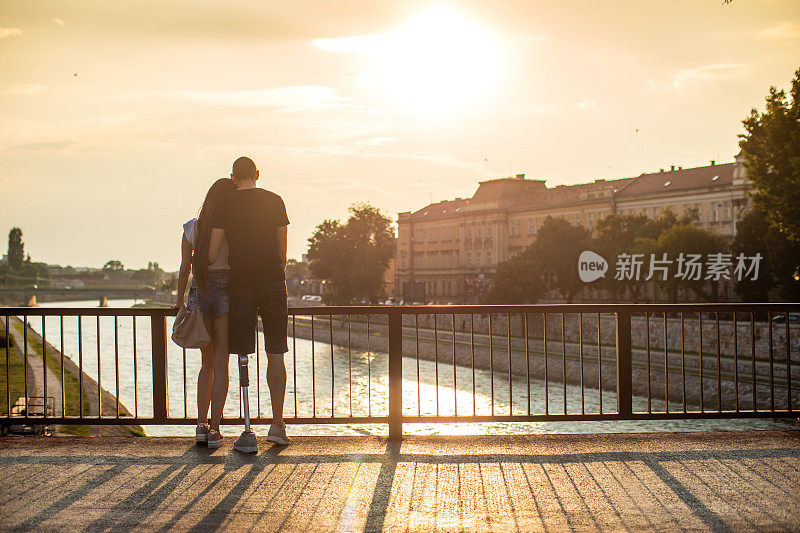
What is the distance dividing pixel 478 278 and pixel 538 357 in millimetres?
51624

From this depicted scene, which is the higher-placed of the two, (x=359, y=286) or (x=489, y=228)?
(x=489, y=228)

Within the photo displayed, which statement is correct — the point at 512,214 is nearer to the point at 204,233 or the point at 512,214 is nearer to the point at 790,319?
the point at 790,319

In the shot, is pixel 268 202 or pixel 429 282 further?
pixel 429 282

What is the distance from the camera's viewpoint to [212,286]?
605 centimetres

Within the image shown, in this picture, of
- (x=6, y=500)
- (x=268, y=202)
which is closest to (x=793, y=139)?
(x=268, y=202)

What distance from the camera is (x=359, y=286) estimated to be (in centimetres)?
8425

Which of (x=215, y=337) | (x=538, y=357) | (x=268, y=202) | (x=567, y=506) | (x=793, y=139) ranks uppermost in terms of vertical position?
(x=793, y=139)

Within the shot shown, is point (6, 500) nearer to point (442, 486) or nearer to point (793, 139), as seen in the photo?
point (442, 486)

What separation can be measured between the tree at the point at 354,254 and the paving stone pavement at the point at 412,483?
77.6m

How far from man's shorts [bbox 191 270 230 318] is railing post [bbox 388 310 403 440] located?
1.45 meters

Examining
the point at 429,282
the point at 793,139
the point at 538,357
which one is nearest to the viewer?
the point at 793,139

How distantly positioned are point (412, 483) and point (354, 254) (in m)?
83.7

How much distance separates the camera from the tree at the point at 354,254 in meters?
84.8

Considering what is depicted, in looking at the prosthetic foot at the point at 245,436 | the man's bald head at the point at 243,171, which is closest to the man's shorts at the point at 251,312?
the prosthetic foot at the point at 245,436
